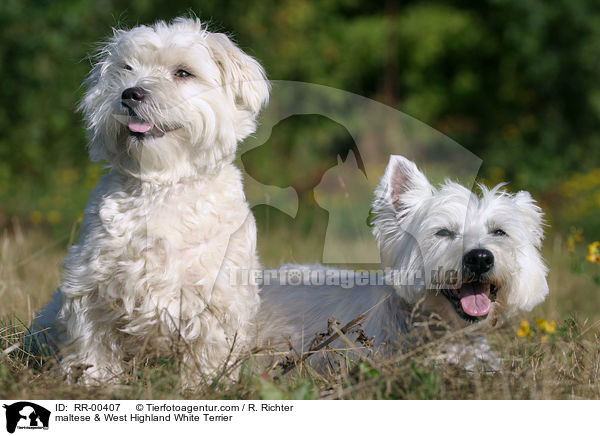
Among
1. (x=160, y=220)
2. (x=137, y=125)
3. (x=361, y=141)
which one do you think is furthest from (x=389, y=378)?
(x=361, y=141)

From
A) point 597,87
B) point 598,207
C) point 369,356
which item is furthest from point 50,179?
point 597,87

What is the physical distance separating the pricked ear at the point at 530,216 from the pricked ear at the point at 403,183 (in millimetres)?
449

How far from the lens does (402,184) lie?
3496 mm

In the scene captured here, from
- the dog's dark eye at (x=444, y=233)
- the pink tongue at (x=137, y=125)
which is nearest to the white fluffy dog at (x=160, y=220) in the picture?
the pink tongue at (x=137, y=125)

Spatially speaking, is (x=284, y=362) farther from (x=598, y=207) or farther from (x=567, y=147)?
(x=567, y=147)

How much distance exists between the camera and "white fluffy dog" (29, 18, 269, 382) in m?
2.98

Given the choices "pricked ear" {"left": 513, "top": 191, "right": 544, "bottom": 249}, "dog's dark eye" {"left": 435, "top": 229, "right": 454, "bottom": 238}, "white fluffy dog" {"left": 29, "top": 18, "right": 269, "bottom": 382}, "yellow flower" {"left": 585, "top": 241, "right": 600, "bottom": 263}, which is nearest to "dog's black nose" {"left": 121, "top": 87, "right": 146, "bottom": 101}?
"white fluffy dog" {"left": 29, "top": 18, "right": 269, "bottom": 382}

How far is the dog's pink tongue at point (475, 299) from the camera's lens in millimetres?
3141

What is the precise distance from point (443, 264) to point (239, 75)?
132 centimetres

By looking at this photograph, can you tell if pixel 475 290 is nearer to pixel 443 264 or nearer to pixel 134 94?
pixel 443 264

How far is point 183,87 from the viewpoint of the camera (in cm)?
309

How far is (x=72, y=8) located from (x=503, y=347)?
8.29 meters

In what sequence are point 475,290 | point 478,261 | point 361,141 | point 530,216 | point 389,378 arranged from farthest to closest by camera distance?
point 361,141
point 530,216
point 475,290
point 478,261
point 389,378

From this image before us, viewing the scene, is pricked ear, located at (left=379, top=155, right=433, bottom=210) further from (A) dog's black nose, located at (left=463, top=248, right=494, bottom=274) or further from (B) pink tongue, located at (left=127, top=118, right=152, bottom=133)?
(B) pink tongue, located at (left=127, top=118, right=152, bottom=133)
